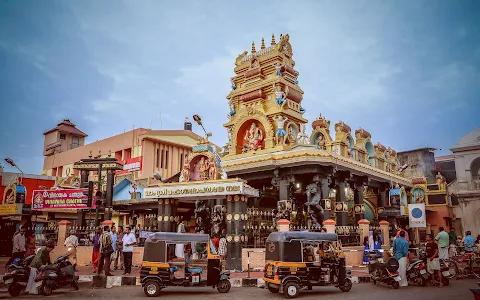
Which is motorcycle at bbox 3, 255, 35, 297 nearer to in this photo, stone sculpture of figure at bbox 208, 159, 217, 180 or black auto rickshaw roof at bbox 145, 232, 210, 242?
black auto rickshaw roof at bbox 145, 232, 210, 242

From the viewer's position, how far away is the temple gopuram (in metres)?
17.2

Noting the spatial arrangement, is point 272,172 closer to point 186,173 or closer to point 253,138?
point 253,138

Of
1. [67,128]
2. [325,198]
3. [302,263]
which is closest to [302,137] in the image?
[325,198]

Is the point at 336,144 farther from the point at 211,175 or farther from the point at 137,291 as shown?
the point at 137,291

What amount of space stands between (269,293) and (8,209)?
24.1 metres

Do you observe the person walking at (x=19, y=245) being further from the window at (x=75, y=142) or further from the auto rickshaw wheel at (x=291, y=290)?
the window at (x=75, y=142)

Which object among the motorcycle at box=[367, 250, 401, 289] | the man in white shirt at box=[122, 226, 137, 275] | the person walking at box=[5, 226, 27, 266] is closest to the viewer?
the motorcycle at box=[367, 250, 401, 289]

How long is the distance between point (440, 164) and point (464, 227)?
35.1 feet

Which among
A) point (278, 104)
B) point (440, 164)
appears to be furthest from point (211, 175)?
point (440, 164)

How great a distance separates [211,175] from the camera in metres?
17.5

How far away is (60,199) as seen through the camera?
23891 mm

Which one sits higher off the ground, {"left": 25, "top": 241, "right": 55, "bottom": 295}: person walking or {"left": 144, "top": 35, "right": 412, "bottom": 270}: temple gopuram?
{"left": 144, "top": 35, "right": 412, "bottom": 270}: temple gopuram

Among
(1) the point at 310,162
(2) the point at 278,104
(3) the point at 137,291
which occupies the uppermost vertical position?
(2) the point at 278,104

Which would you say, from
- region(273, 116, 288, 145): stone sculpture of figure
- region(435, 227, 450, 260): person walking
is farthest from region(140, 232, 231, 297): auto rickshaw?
region(273, 116, 288, 145): stone sculpture of figure
